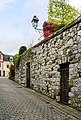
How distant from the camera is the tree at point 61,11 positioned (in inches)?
792

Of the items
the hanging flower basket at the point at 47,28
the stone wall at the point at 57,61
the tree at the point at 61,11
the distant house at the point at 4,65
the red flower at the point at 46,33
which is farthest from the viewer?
the distant house at the point at 4,65

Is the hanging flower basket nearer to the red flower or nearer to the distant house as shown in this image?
the red flower

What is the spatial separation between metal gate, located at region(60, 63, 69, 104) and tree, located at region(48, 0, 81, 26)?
1098cm

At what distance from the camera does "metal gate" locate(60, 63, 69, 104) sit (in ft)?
30.2

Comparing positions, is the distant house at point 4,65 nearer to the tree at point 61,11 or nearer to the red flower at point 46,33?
the tree at point 61,11

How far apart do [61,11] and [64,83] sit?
12.1 metres

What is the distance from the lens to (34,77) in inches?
542

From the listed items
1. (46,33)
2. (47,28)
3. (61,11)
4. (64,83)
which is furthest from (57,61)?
(61,11)

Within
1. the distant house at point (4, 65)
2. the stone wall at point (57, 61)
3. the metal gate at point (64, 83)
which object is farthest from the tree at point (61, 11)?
the distant house at point (4, 65)

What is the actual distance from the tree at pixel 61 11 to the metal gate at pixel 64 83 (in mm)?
10978

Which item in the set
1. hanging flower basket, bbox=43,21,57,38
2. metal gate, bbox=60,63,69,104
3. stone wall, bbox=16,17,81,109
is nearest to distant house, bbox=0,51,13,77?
hanging flower basket, bbox=43,21,57,38

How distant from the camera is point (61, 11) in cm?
2041

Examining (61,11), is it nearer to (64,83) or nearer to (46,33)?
(46,33)

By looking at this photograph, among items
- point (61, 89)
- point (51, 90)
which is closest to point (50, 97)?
point (51, 90)
